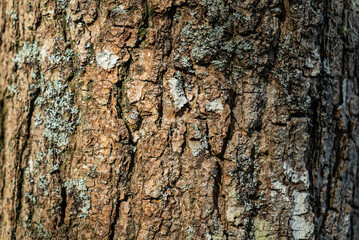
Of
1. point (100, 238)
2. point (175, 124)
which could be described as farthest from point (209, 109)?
point (100, 238)

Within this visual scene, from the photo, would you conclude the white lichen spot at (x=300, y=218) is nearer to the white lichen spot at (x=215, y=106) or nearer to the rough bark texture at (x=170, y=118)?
the rough bark texture at (x=170, y=118)

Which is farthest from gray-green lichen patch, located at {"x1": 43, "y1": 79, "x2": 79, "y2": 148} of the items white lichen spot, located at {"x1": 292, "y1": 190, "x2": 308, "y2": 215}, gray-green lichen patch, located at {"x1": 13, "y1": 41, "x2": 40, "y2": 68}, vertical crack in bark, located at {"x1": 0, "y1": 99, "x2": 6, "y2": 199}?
white lichen spot, located at {"x1": 292, "y1": 190, "x2": 308, "y2": 215}

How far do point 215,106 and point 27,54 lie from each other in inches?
30.1

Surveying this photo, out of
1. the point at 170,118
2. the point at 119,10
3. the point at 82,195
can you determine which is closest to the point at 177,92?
the point at 170,118

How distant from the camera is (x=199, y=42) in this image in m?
1.07

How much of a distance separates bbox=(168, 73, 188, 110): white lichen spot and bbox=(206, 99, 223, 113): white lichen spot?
9cm

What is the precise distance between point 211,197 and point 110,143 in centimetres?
40

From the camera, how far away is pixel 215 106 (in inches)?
42.3

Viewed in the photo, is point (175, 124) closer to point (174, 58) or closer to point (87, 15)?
point (174, 58)

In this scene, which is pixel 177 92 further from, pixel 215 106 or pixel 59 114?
pixel 59 114

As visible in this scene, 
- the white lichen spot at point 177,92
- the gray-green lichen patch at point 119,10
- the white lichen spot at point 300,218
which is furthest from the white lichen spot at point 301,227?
the gray-green lichen patch at point 119,10

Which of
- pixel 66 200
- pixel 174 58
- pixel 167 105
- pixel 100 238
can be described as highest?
pixel 174 58

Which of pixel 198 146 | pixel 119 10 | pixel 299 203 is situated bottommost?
pixel 299 203

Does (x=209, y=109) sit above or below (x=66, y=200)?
above
